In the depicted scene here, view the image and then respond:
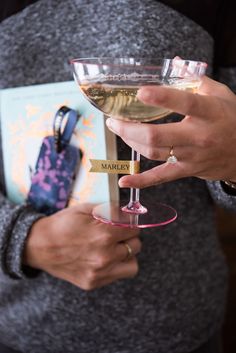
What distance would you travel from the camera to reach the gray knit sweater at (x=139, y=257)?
71 cm

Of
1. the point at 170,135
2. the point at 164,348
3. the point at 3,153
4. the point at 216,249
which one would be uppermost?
the point at 170,135

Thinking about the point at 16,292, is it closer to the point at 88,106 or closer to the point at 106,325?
the point at 106,325

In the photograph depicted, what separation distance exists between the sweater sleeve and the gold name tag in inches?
10.0

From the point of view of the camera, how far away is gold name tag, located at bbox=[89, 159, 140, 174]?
482 mm

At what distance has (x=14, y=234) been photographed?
71cm

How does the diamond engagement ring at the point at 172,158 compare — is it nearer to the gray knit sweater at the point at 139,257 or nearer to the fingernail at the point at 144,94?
the fingernail at the point at 144,94

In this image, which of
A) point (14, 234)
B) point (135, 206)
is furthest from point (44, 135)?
point (135, 206)

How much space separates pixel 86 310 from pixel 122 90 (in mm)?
414

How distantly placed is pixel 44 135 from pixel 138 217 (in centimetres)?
26

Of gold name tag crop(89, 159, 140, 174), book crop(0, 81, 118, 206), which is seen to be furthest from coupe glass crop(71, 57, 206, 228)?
book crop(0, 81, 118, 206)

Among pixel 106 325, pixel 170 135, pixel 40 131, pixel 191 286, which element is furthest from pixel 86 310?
pixel 170 135

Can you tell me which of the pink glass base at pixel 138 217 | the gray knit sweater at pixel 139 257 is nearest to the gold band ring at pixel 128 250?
the gray knit sweater at pixel 139 257

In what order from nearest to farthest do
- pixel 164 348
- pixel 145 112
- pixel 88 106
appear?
pixel 145 112, pixel 88 106, pixel 164 348

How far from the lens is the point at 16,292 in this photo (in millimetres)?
795
